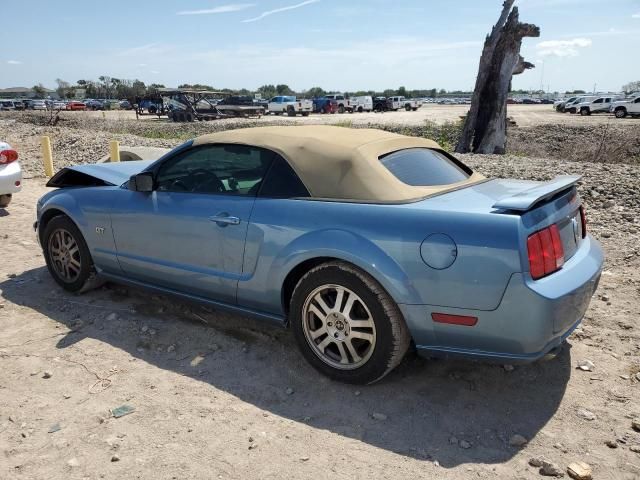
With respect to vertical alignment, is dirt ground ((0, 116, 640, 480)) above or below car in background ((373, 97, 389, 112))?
below

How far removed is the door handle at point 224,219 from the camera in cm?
368

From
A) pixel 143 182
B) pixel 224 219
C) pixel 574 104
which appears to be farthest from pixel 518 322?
pixel 574 104

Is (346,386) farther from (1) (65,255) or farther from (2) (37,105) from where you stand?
(2) (37,105)

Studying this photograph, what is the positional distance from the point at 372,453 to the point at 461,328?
2.65 feet

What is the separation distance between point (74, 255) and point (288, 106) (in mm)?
43643

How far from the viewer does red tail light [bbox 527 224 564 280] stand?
283 centimetres

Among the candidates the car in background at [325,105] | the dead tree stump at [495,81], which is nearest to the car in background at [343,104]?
the car in background at [325,105]

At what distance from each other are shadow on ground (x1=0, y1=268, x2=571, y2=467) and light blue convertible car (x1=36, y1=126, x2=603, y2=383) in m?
0.24

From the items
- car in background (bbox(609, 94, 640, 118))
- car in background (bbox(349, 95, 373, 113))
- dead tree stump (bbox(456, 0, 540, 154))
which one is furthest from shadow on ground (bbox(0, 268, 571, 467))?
car in background (bbox(349, 95, 373, 113))

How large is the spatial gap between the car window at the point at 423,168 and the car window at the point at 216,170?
0.85 metres

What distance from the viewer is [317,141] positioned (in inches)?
144

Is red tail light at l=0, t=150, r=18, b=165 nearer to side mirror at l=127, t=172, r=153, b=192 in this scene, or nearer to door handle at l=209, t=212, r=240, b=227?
side mirror at l=127, t=172, r=153, b=192

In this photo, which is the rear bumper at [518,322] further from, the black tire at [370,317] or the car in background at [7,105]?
the car in background at [7,105]

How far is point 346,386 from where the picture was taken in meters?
3.41
